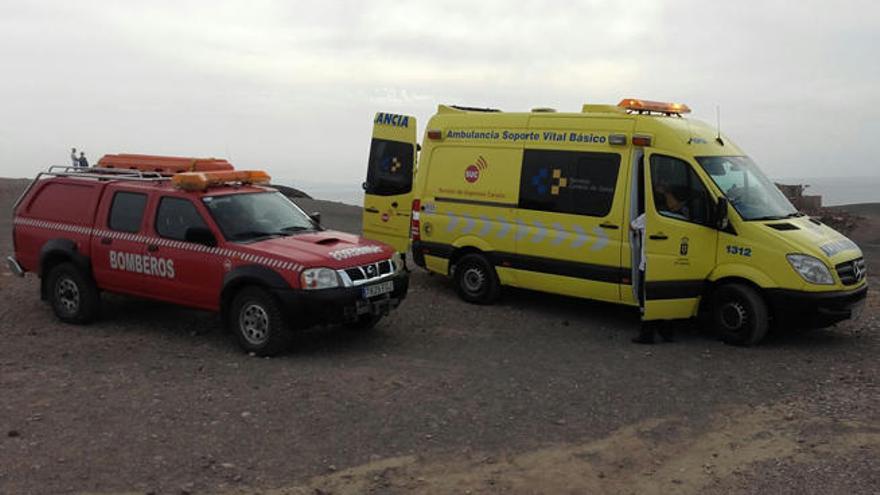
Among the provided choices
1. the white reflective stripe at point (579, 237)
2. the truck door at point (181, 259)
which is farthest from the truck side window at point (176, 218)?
the white reflective stripe at point (579, 237)

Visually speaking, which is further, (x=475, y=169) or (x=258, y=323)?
(x=475, y=169)

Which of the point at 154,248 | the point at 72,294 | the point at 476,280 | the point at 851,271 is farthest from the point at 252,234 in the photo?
the point at 851,271

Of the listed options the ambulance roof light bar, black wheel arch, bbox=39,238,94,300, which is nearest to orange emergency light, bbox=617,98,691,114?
the ambulance roof light bar

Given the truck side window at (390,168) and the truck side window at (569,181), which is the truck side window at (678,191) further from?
the truck side window at (390,168)

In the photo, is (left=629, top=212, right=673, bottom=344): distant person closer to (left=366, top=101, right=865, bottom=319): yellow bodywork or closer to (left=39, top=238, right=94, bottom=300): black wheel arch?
(left=366, top=101, right=865, bottom=319): yellow bodywork

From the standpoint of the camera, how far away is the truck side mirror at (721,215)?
7969 millimetres

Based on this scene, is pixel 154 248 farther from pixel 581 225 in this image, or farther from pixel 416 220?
pixel 581 225

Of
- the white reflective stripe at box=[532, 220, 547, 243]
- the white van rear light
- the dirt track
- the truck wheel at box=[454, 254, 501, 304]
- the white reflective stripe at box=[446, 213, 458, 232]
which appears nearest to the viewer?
the dirt track

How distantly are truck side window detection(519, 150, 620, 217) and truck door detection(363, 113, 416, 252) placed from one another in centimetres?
313

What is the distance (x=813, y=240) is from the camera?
788 centimetres

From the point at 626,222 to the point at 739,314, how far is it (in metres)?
1.56

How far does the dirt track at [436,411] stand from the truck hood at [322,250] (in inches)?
38.0

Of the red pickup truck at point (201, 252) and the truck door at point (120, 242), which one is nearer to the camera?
the red pickup truck at point (201, 252)

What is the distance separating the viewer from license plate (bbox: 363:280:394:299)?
7.54 metres
